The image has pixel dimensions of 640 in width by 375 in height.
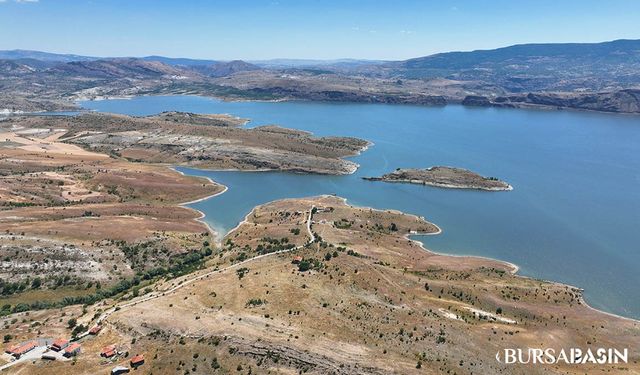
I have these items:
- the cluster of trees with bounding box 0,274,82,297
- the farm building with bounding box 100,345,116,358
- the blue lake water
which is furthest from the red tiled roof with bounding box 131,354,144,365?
the blue lake water

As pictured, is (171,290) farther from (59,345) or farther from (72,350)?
(72,350)

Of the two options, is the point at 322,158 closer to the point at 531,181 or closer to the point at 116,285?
the point at 531,181

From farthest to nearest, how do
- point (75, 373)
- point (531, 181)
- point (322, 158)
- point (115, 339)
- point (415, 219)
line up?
point (322, 158), point (531, 181), point (415, 219), point (115, 339), point (75, 373)

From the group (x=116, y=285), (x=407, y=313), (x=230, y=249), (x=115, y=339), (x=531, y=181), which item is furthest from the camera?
(x=531, y=181)

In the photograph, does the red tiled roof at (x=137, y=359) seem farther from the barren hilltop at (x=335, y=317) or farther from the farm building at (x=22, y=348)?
the farm building at (x=22, y=348)

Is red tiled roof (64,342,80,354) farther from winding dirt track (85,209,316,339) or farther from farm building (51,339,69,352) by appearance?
winding dirt track (85,209,316,339)

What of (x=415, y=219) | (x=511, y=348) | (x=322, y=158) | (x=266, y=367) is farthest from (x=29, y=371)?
(x=322, y=158)

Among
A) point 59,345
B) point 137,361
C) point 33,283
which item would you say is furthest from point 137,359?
point 33,283
